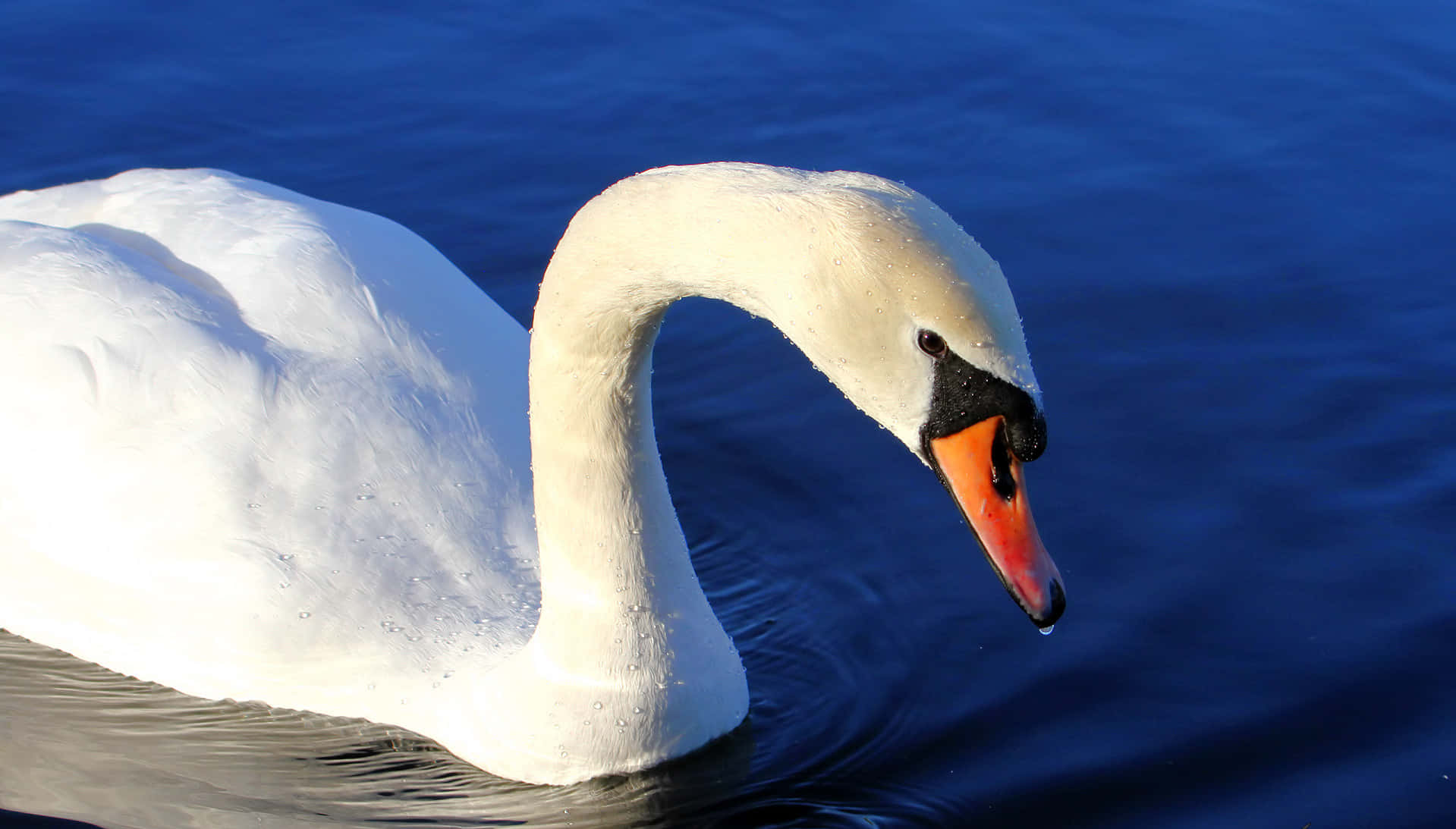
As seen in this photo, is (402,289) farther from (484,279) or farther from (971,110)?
(971,110)

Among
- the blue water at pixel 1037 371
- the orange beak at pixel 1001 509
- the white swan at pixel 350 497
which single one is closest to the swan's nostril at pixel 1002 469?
the orange beak at pixel 1001 509

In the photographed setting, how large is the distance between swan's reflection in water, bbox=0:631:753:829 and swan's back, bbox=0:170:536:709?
0.12 meters

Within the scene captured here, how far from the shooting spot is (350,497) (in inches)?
202

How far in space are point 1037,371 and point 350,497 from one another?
3309mm

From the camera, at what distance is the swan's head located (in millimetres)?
3459

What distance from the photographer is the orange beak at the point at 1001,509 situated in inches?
148

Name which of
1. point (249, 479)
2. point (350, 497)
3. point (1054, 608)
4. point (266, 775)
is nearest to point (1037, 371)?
point (350, 497)

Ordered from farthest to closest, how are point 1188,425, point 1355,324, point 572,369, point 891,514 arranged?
point 1355,324 < point 1188,425 < point 891,514 < point 572,369

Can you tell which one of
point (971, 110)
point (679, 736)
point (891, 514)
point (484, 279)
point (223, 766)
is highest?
point (971, 110)

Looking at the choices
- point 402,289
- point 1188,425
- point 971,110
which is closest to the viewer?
point 402,289

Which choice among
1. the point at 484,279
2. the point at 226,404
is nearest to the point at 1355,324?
the point at 484,279

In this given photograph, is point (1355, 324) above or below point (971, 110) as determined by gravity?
below

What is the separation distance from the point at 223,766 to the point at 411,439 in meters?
1.11

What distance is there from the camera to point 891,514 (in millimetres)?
6469
